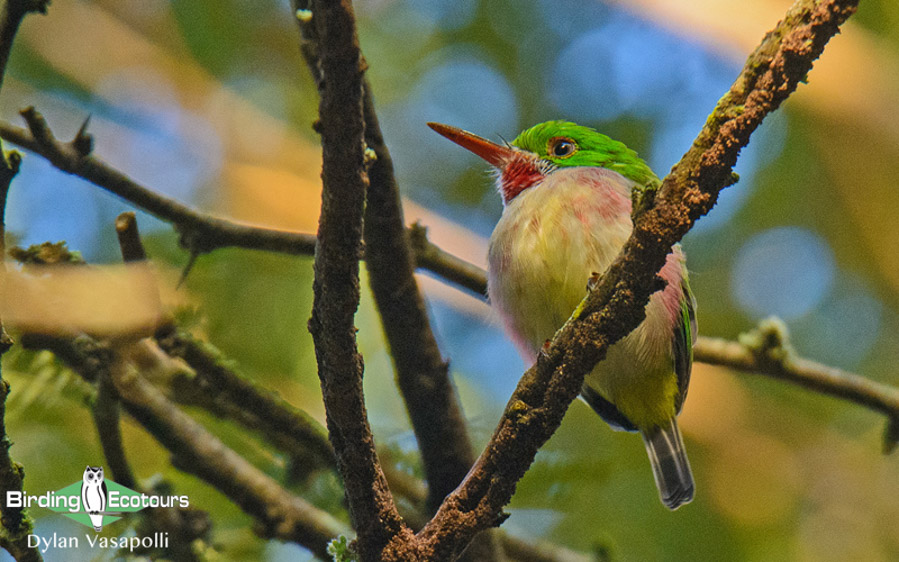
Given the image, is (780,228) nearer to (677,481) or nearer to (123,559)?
(677,481)

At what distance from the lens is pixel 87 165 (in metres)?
3.18

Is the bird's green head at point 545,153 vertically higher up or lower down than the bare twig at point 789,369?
higher up

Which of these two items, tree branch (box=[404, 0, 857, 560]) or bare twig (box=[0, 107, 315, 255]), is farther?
bare twig (box=[0, 107, 315, 255])

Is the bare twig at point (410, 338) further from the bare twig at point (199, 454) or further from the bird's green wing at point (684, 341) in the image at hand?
the bird's green wing at point (684, 341)

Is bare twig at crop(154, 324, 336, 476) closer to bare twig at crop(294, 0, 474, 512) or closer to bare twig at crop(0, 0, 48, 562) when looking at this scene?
bare twig at crop(294, 0, 474, 512)

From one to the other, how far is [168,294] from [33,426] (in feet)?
3.23

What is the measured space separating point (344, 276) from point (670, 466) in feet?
8.76

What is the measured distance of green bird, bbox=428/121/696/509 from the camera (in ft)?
10.9

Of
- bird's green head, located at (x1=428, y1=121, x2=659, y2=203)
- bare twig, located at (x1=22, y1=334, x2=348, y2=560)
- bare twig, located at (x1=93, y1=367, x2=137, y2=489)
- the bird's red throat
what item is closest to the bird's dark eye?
bird's green head, located at (x1=428, y1=121, x2=659, y2=203)

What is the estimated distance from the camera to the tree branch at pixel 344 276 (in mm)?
1539

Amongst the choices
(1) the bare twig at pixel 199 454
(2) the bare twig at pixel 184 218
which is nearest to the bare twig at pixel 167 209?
(2) the bare twig at pixel 184 218

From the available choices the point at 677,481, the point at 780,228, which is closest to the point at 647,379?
the point at 677,481

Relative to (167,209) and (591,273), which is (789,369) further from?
(167,209)

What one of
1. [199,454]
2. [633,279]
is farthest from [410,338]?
[633,279]
